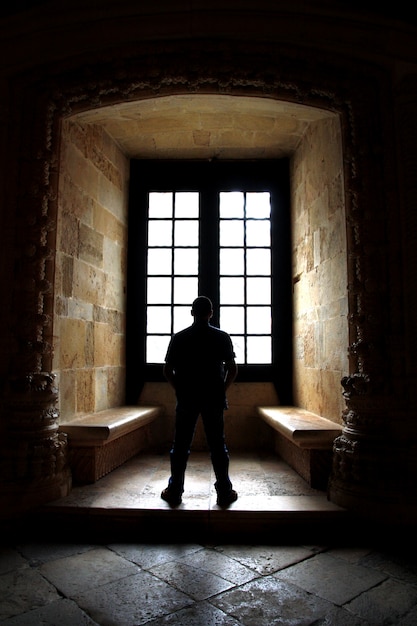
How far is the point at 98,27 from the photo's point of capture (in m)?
2.82

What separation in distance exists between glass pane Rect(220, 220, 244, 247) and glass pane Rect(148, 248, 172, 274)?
601 mm

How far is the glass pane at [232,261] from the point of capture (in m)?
4.50

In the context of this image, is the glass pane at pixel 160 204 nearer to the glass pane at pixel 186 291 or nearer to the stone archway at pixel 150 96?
the glass pane at pixel 186 291

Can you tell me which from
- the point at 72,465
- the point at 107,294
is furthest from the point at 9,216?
the point at 72,465

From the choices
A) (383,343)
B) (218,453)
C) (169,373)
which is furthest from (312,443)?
(169,373)

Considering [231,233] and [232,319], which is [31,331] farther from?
[231,233]

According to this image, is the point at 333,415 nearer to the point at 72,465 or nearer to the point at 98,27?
the point at 72,465

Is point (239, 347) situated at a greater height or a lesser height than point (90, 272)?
lesser

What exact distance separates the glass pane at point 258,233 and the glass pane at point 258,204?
77 millimetres

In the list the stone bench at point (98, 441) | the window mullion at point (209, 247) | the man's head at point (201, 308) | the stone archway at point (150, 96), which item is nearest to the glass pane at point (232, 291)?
the window mullion at point (209, 247)

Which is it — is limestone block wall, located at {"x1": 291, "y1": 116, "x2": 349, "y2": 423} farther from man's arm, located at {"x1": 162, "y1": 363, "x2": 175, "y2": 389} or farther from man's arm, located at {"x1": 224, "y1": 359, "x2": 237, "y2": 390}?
man's arm, located at {"x1": 162, "y1": 363, "x2": 175, "y2": 389}

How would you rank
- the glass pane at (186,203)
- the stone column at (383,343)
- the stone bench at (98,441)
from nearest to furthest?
the stone column at (383,343), the stone bench at (98,441), the glass pane at (186,203)

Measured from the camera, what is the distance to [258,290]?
4.48 meters

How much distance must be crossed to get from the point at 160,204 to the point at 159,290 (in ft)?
3.06
